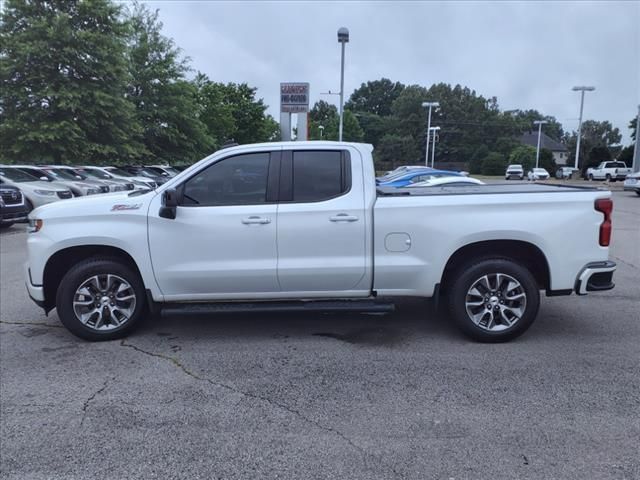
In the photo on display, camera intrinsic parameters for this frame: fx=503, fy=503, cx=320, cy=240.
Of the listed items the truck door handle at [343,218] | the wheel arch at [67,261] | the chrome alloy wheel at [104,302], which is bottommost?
the chrome alloy wheel at [104,302]

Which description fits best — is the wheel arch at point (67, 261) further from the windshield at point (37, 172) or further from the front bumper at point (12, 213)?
the windshield at point (37, 172)

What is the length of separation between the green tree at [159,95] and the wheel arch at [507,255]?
26647 mm

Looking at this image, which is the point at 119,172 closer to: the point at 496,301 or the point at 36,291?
the point at 36,291

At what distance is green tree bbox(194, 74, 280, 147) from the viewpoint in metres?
37.2

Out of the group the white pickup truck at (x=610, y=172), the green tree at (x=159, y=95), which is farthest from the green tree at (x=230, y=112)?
the white pickup truck at (x=610, y=172)

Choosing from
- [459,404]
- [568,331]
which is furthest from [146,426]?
[568,331]

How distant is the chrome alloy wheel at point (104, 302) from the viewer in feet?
16.1

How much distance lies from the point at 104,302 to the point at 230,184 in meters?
Answer: 1.71

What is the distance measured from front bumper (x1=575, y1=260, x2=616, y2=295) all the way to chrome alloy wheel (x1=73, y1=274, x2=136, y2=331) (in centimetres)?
431

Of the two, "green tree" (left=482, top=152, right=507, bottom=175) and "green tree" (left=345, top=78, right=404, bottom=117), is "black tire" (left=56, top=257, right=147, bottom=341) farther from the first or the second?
"green tree" (left=345, top=78, right=404, bottom=117)

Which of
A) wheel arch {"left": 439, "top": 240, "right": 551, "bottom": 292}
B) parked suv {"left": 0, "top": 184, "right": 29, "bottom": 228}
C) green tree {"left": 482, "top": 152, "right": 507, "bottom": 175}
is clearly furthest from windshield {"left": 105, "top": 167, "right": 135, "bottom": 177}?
green tree {"left": 482, "top": 152, "right": 507, "bottom": 175}

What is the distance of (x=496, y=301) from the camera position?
4812 mm

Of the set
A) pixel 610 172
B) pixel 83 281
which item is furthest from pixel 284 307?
pixel 610 172

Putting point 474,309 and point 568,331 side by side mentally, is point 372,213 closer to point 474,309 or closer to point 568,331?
point 474,309
